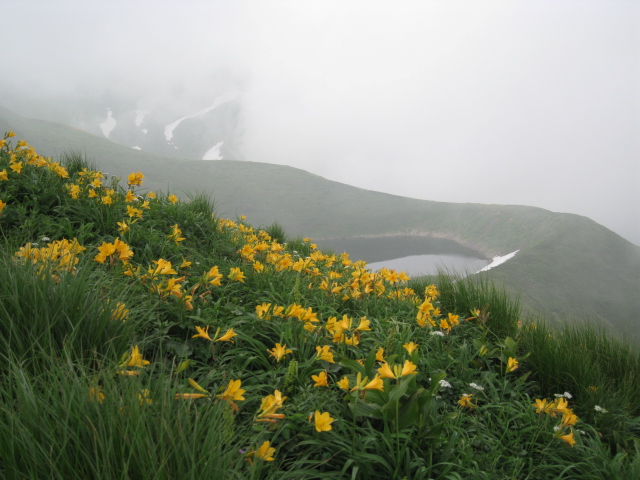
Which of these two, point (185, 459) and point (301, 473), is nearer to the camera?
point (185, 459)

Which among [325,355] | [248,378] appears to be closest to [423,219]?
[325,355]

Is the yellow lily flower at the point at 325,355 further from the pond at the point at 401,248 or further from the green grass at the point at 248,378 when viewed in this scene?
the pond at the point at 401,248

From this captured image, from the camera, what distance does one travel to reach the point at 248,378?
185cm

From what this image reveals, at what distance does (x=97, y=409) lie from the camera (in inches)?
38.1

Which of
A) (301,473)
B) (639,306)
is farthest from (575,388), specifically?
(639,306)

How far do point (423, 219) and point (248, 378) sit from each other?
1607 inches

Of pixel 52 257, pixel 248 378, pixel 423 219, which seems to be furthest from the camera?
pixel 423 219

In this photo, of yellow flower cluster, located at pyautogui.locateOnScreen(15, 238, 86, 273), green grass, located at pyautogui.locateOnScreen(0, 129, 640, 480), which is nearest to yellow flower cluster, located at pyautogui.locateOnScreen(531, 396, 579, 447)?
green grass, located at pyautogui.locateOnScreen(0, 129, 640, 480)

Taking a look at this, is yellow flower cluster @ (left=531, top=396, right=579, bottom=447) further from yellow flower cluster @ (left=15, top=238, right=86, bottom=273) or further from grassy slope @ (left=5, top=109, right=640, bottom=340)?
grassy slope @ (left=5, top=109, right=640, bottom=340)

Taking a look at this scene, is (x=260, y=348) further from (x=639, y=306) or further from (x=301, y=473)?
(x=639, y=306)

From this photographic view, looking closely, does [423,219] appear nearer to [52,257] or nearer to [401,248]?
[401,248]

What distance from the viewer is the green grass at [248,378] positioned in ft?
3.31

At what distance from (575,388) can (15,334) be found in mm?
3654

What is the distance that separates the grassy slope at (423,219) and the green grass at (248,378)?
1798cm
